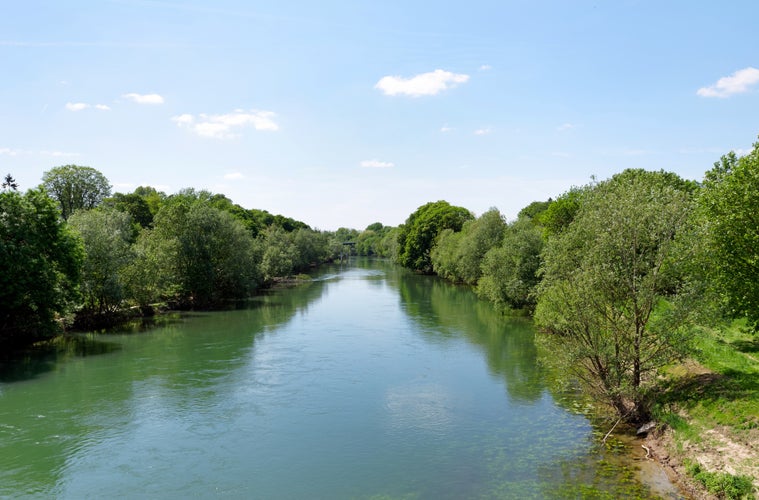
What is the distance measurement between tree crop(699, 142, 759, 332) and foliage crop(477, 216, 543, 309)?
2447cm

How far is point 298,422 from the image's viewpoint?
21.8m

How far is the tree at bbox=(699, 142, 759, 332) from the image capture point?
18.5m

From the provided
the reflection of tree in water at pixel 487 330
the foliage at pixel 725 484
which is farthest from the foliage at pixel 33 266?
the foliage at pixel 725 484

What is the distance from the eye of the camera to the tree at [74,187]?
82519 millimetres

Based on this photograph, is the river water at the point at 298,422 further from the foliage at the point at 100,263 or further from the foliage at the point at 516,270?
the foliage at the point at 516,270

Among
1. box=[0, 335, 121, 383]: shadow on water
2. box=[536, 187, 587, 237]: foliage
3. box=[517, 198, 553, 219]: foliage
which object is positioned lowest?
box=[0, 335, 121, 383]: shadow on water

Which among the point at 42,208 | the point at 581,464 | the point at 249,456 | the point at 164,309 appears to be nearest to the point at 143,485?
the point at 249,456

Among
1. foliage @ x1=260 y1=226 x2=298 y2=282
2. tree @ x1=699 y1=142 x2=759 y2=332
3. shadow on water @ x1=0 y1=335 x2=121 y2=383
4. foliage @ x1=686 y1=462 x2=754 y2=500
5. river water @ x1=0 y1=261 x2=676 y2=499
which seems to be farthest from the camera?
foliage @ x1=260 y1=226 x2=298 y2=282

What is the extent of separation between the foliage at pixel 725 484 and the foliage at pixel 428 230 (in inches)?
3422

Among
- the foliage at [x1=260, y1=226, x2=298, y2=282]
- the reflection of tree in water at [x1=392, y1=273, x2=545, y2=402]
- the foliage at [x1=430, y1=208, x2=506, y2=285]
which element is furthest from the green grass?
the foliage at [x1=260, y1=226, x2=298, y2=282]

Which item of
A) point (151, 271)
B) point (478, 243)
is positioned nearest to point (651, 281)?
point (151, 271)

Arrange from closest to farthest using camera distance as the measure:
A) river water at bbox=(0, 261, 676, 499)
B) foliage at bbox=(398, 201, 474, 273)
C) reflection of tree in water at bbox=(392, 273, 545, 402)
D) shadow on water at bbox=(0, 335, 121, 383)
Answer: river water at bbox=(0, 261, 676, 499), reflection of tree in water at bbox=(392, 273, 545, 402), shadow on water at bbox=(0, 335, 121, 383), foliage at bbox=(398, 201, 474, 273)

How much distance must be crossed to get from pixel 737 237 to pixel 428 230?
86450 mm

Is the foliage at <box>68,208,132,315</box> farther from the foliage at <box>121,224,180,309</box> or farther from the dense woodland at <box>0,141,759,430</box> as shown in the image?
the foliage at <box>121,224,180,309</box>
